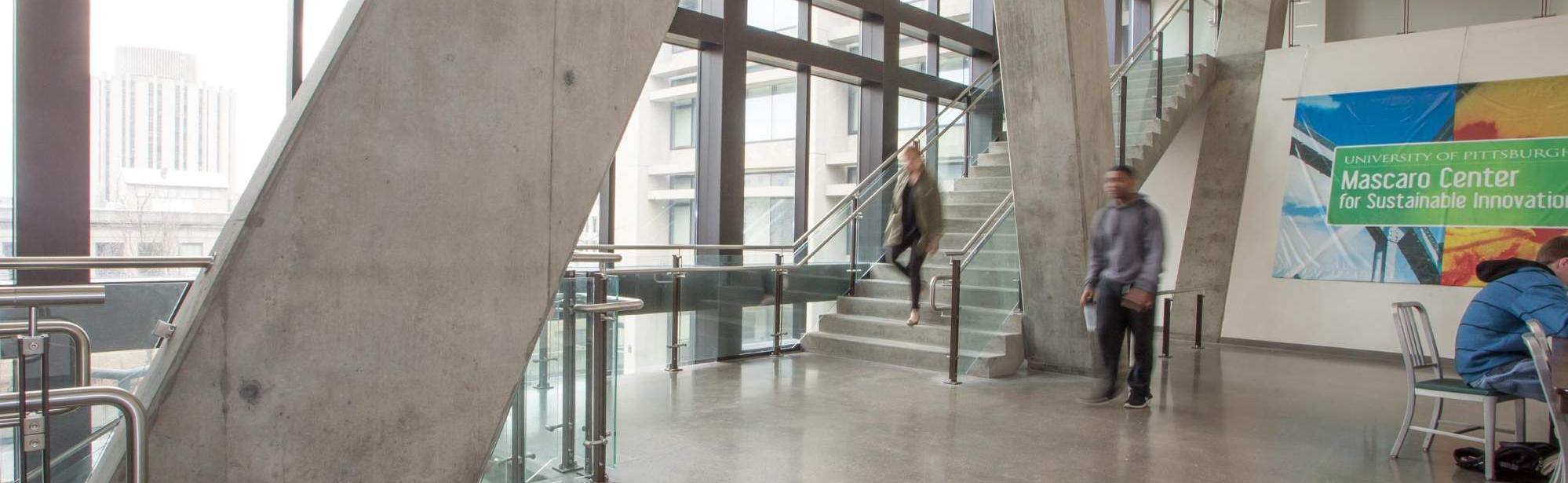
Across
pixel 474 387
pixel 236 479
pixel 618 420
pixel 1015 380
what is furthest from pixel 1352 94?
pixel 236 479

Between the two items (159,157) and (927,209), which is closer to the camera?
(159,157)

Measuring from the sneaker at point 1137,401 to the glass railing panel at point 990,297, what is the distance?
1370 mm

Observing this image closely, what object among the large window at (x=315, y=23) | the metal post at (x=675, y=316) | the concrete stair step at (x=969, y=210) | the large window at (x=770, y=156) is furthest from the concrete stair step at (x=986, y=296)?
the large window at (x=315, y=23)

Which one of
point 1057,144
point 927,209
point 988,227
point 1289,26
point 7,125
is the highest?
point 1289,26

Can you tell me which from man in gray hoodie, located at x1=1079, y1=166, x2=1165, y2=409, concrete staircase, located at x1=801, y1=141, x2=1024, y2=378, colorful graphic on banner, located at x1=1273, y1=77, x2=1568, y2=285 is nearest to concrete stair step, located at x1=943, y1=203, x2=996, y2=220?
concrete staircase, located at x1=801, y1=141, x2=1024, y2=378

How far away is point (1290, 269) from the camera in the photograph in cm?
966

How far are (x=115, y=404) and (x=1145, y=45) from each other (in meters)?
9.74

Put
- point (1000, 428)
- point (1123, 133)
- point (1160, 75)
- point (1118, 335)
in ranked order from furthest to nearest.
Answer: point (1160, 75) → point (1123, 133) → point (1118, 335) → point (1000, 428)

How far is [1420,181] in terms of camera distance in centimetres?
893

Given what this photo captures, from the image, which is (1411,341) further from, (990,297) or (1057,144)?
(990,297)

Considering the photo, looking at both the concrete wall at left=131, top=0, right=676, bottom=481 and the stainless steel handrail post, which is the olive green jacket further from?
the stainless steel handrail post

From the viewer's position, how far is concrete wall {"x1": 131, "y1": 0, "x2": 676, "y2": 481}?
7.90 feet

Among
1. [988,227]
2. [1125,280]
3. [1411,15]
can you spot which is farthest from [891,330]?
[1411,15]

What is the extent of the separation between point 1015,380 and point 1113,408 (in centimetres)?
115
